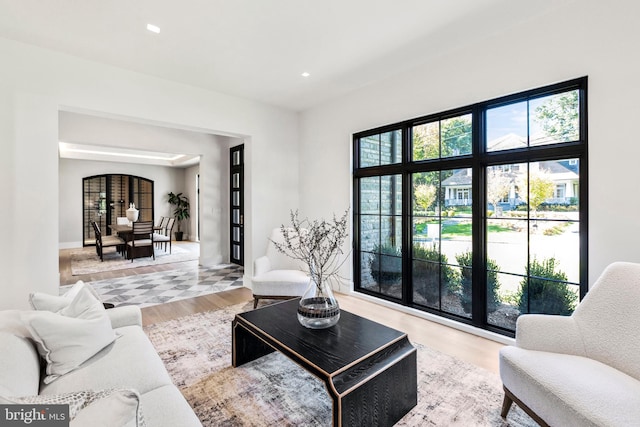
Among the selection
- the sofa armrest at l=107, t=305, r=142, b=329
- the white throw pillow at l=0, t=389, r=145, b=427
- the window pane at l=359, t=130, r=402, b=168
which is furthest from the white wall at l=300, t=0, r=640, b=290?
the sofa armrest at l=107, t=305, r=142, b=329

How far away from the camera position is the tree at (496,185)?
2944 millimetres

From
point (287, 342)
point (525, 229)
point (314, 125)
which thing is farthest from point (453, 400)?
point (314, 125)

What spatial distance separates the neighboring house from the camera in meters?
2.57

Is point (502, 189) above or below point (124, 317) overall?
above

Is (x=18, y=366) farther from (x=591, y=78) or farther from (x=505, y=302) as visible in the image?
(x=591, y=78)

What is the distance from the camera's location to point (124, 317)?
222cm

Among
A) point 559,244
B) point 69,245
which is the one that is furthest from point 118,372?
point 69,245

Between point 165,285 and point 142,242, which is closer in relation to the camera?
point 165,285

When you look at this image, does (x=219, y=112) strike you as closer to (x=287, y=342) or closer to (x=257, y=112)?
(x=257, y=112)

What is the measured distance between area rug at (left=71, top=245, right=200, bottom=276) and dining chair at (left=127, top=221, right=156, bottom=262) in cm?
16

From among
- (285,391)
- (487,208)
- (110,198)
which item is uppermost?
(110,198)

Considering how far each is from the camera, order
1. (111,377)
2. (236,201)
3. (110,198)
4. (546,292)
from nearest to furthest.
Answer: (111,377)
(546,292)
(236,201)
(110,198)
